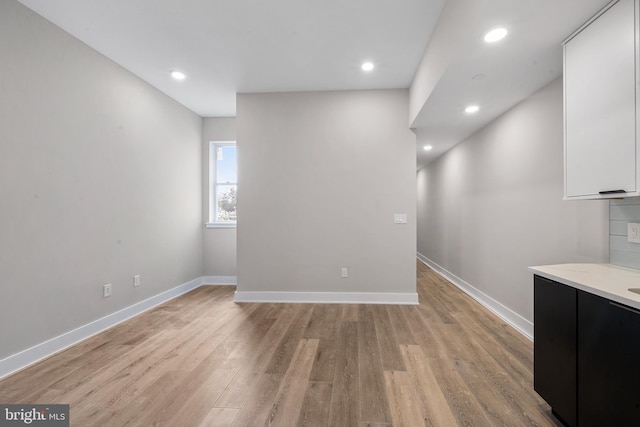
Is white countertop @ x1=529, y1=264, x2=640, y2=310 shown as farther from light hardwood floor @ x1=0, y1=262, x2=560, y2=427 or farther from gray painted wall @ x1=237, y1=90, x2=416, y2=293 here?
gray painted wall @ x1=237, y1=90, x2=416, y2=293

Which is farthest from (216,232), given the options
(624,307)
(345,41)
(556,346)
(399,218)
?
(624,307)

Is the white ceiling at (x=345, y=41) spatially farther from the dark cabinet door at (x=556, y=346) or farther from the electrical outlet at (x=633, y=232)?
the dark cabinet door at (x=556, y=346)

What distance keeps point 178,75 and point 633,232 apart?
4383mm

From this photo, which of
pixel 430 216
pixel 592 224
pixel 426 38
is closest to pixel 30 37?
pixel 426 38

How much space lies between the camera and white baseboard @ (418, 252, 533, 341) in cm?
267

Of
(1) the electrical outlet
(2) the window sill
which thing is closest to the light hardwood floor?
(1) the electrical outlet

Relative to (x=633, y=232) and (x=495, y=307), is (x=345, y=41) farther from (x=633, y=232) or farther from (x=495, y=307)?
(x=495, y=307)

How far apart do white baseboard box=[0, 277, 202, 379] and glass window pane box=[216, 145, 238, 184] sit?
6.58 ft

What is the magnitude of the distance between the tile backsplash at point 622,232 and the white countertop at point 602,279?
2.9 inches

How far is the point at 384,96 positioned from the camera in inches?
145

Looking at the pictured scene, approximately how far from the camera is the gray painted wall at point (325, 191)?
12.1 ft

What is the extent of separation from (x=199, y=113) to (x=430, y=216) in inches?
203

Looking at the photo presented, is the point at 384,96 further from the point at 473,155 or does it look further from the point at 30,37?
the point at 30,37

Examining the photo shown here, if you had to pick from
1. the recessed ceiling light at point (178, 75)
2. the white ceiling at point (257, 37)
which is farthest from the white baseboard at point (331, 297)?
the recessed ceiling light at point (178, 75)
